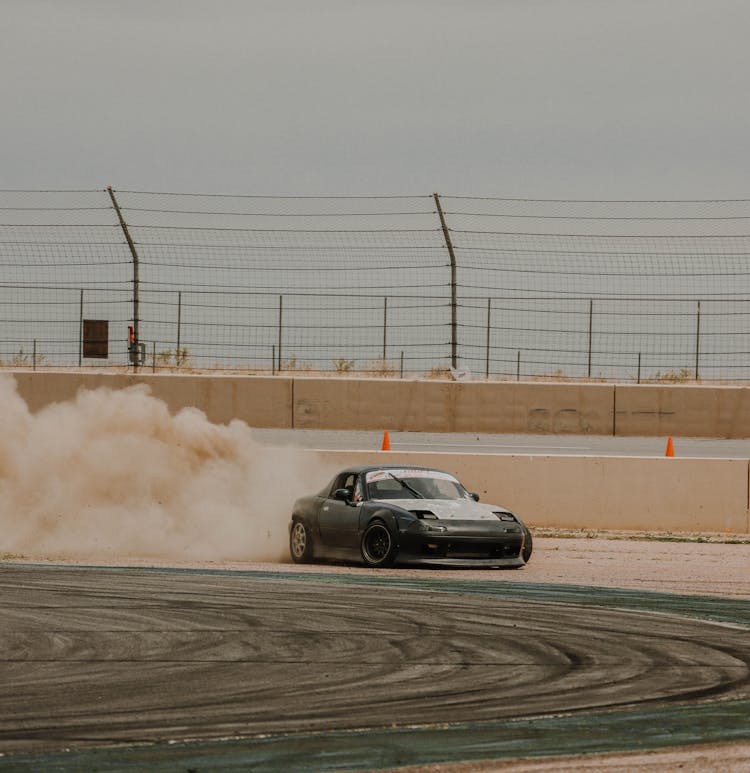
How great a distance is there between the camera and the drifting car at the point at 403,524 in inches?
597

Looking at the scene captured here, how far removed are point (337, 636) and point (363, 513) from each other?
5.58 m

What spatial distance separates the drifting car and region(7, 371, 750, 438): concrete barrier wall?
1128 centimetres

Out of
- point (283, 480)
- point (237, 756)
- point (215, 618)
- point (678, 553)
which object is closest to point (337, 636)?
point (215, 618)

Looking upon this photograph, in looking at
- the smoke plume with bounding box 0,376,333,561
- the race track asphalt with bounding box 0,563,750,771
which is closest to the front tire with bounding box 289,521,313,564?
the smoke plume with bounding box 0,376,333,561

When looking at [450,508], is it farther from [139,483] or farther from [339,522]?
[139,483]

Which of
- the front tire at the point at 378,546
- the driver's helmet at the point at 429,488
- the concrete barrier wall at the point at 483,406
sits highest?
the concrete barrier wall at the point at 483,406

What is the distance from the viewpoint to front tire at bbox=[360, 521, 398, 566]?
15.3 m

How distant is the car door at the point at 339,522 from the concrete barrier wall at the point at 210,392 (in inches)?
449

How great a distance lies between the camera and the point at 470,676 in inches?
336

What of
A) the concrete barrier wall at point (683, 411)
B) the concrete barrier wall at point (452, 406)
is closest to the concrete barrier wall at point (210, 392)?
the concrete barrier wall at point (452, 406)

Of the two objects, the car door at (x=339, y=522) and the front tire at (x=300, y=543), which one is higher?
the car door at (x=339, y=522)

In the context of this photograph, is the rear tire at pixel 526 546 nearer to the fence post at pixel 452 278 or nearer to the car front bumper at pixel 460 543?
the car front bumper at pixel 460 543

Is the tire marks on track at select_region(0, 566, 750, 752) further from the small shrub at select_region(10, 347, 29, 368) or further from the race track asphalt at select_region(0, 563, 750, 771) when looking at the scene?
the small shrub at select_region(10, 347, 29, 368)

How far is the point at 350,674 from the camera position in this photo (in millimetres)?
8570
